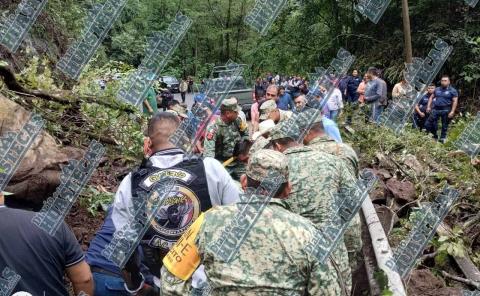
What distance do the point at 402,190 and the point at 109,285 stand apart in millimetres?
4968

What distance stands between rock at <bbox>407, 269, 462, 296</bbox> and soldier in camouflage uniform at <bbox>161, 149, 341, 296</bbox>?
114 inches

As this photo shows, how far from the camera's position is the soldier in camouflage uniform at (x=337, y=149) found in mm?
4793

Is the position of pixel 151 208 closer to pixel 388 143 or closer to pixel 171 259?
pixel 171 259

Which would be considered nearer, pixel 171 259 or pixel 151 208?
pixel 171 259

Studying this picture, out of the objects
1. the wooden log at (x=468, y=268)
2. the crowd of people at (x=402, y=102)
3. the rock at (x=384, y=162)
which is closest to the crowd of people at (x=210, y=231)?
the wooden log at (x=468, y=268)

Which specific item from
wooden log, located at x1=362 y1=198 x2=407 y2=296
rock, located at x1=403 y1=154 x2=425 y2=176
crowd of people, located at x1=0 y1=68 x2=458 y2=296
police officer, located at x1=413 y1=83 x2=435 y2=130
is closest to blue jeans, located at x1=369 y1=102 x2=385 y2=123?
police officer, located at x1=413 y1=83 x2=435 y2=130

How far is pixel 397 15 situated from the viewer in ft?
70.8

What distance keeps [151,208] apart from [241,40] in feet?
Answer: 141

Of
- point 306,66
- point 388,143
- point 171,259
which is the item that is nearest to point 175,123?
point 171,259

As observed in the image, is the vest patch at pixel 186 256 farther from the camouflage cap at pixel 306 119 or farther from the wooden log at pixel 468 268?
the wooden log at pixel 468 268

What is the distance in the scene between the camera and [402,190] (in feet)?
25.2

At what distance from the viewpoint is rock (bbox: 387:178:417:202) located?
24.6 feet

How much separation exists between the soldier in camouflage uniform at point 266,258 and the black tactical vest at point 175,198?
2.13ft

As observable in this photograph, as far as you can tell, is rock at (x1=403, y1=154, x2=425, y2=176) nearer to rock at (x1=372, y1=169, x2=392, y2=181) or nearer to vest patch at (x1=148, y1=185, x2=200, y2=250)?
rock at (x1=372, y1=169, x2=392, y2=181)
